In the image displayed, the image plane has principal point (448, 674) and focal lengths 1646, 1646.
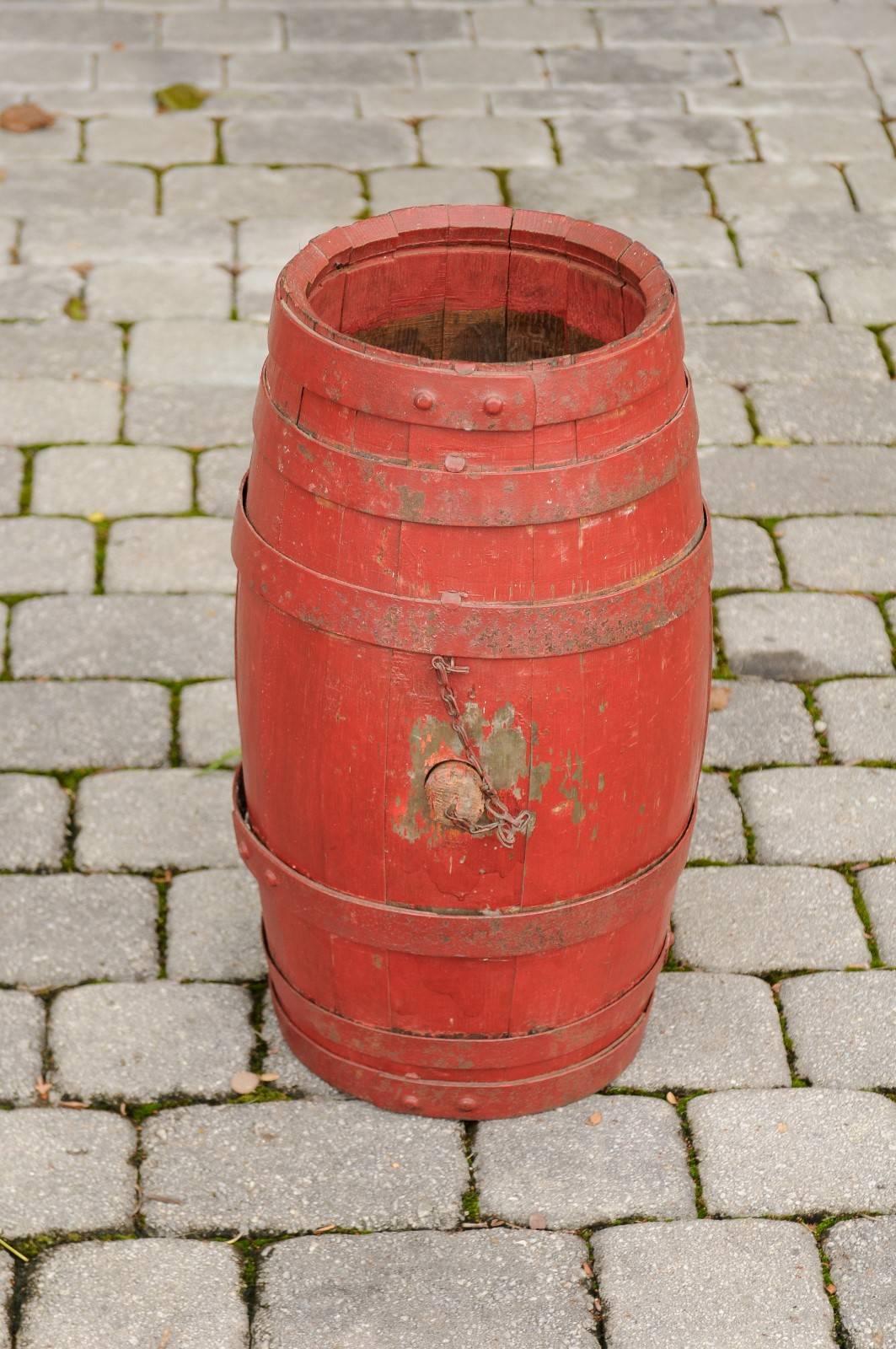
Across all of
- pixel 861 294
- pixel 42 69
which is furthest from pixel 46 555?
pixel 42 69

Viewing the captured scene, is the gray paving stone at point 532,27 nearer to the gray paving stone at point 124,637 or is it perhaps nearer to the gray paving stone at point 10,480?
the gray paving stone at point 10,480

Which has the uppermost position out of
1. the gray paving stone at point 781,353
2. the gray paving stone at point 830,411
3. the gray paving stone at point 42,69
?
the gray paving stone at point 42,69

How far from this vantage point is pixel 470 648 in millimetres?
2348

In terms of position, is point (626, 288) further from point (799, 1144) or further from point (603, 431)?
point (799, 1144)

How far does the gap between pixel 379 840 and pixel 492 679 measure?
0.34 m

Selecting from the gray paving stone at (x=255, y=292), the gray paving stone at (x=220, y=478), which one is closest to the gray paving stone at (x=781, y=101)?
the gray paving stone at (x=255, y=292)

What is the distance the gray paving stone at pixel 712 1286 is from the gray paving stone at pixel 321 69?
4733 mm

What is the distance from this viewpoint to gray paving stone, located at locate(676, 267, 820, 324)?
16.7 feet

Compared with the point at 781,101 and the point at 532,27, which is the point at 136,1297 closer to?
the point at 781,101

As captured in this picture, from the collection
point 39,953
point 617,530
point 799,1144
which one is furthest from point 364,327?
point 799,1144

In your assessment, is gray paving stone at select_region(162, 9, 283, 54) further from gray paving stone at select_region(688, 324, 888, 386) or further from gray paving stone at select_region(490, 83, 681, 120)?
gray paving stone at select_region(688, 324, 888, 386)

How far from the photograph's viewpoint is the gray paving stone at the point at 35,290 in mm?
5016

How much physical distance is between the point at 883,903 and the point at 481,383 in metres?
1.64

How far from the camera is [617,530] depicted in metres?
2.37
